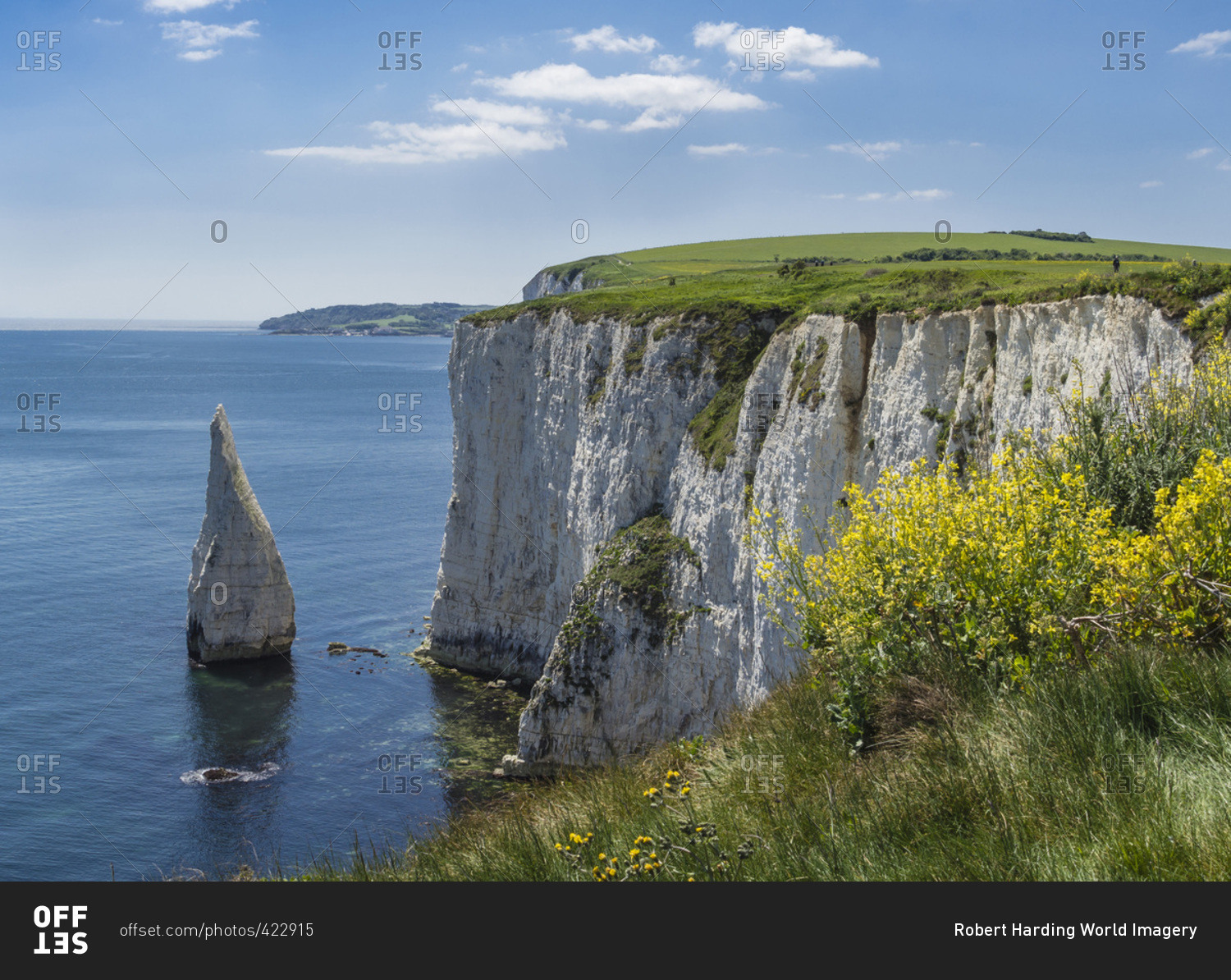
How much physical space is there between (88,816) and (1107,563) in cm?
3849

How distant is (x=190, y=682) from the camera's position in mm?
52125

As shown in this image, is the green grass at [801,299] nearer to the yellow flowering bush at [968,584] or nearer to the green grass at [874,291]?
the green grass at [874,291]

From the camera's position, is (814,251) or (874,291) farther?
(814,251)

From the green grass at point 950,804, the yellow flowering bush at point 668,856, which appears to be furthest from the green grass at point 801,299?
the yellow flowering bush at point 668,856

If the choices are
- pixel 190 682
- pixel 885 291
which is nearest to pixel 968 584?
pixel 885 291

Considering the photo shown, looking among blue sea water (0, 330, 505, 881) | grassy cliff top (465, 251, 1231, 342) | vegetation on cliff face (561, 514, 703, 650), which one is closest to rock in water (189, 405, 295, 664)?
blue sea water (0, 330, 505, 881)

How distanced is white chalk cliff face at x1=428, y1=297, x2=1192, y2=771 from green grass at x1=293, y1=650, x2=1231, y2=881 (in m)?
12.3

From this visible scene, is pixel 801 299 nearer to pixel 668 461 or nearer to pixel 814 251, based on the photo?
pixel 668 461

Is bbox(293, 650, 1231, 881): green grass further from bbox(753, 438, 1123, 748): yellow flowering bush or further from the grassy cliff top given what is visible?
the grassy cliff top

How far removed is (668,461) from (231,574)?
28.3 metres
